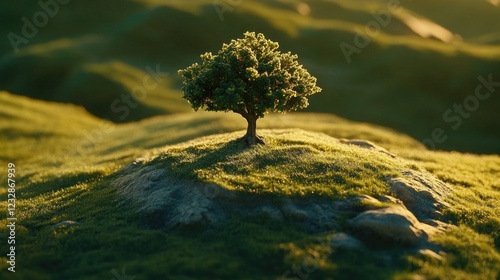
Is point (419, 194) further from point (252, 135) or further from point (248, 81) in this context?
point (248, 81)

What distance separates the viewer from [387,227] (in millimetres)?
25188

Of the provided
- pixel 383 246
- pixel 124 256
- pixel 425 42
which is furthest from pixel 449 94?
pixel 124 256

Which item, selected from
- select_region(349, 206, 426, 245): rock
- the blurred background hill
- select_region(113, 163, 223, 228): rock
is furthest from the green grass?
the blurred background hill

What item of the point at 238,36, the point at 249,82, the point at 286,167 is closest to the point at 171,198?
the point at 286,167

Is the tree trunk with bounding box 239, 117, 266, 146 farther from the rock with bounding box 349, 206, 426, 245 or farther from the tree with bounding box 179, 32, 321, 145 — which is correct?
the rock with bounding box 349, 206, 426, 245

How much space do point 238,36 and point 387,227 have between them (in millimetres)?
93489

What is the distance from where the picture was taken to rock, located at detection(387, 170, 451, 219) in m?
28.9

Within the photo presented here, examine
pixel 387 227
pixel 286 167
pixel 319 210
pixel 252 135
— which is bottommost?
pixel 387 227

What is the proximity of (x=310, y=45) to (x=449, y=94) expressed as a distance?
34566 millimetres

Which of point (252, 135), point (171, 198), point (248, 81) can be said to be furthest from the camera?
point (252, 135)

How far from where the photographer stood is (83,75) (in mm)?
94312

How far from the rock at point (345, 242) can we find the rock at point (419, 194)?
5.59 meters

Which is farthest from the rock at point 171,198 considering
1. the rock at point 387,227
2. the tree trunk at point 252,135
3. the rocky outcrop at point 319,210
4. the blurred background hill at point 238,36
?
the blurred background hill at point 238,36

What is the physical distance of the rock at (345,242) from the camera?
954 inches
